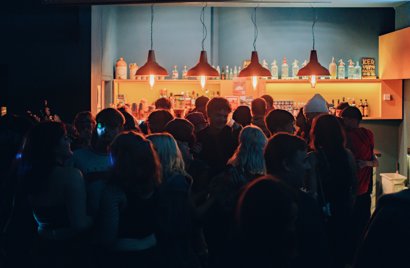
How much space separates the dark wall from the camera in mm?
8742

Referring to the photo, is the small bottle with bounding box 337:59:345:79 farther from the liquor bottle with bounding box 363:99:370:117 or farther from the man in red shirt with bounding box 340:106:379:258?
the man in red shirt with bounding box 340:106:379:258

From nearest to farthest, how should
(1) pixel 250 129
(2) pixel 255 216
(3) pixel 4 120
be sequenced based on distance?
(2) pixel 255 216
(1) pixel 250 129
(3) pixel 4 120

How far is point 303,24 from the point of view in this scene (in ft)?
35.6

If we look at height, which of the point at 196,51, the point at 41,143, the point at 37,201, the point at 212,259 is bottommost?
the point at 212,259

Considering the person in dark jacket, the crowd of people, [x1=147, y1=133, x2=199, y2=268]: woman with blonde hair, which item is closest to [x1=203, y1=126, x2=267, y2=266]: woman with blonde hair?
the crowd of people

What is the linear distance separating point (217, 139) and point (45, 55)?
416 centimetres

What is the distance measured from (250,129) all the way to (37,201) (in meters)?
1.30

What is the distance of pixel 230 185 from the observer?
3572 mm

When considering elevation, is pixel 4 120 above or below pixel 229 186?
above

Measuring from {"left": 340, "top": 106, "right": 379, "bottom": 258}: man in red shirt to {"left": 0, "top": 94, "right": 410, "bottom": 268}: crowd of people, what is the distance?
49 centimetres

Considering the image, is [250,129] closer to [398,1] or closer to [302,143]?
[302,143]

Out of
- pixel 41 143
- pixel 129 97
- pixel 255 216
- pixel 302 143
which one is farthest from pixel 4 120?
pixel 129 97

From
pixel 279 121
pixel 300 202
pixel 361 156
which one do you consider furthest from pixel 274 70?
pixel 300 202

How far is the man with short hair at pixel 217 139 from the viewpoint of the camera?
541 centimetres
